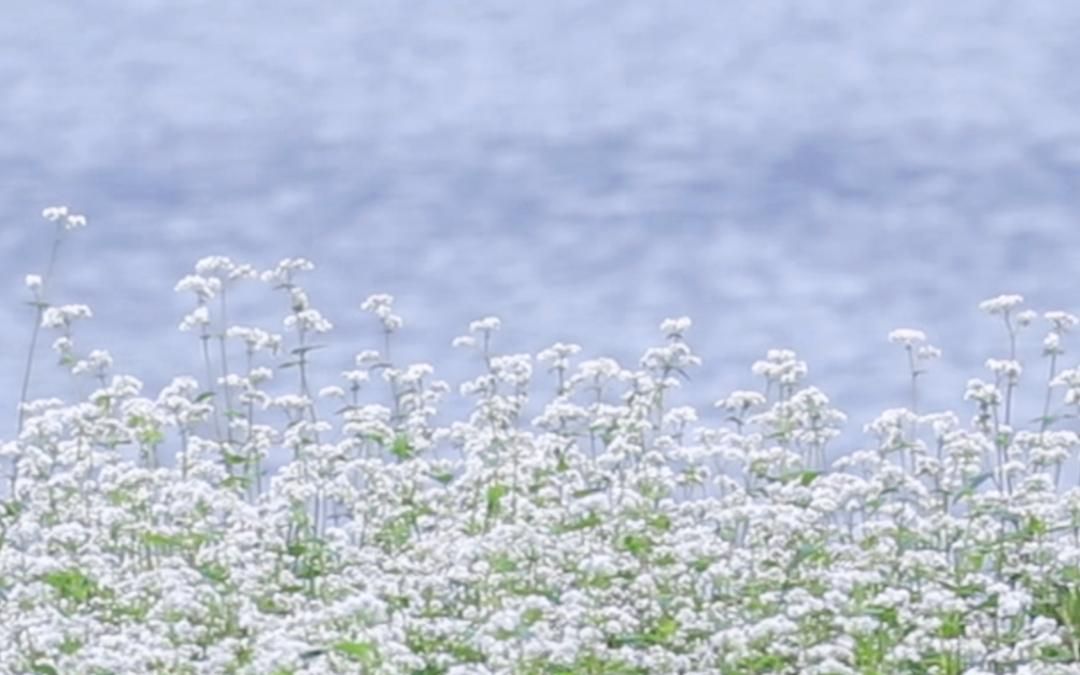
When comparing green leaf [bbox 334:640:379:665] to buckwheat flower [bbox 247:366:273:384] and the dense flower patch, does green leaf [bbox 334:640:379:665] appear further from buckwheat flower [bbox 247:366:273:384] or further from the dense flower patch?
buckwheat flower [bbox 247:366:273:384]

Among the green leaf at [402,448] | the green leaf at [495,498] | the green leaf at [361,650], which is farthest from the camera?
the green leaf at [402,448]

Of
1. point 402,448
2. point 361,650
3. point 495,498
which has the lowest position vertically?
point 361,650

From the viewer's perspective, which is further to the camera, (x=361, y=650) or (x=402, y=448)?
Answer: (x=402, y=448)

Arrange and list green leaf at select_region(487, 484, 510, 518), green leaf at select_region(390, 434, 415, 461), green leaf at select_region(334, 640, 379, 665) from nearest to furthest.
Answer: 1. green leaf at select_region(334, 640, 379, 665)
2. green leaf at select_region(487, 484, 510, 518)
3. green leaf at select_region(390, 434, 415, 461)

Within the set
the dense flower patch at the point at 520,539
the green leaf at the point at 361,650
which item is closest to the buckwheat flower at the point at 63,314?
the dense flower patch at the point at 520,539

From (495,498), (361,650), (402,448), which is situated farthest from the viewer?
(402,448)

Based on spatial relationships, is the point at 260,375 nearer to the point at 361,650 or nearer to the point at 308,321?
the point at 308,321

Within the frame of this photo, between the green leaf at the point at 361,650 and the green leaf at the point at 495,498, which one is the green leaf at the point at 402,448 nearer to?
the green leaf at the point at 495,498

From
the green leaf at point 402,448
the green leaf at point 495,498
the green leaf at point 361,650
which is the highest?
the green leaf at point 402,448

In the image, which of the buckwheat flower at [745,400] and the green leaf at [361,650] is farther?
the buckwheat flower at [745,400]

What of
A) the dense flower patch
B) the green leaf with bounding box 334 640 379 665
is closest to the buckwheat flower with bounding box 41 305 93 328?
the dense flower patch

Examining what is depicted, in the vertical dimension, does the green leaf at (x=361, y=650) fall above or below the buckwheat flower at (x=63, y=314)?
below

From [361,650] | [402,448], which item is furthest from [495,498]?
[361,650]

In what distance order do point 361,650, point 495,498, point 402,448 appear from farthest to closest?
point 402,448 → point 495,498 → point 361,650
